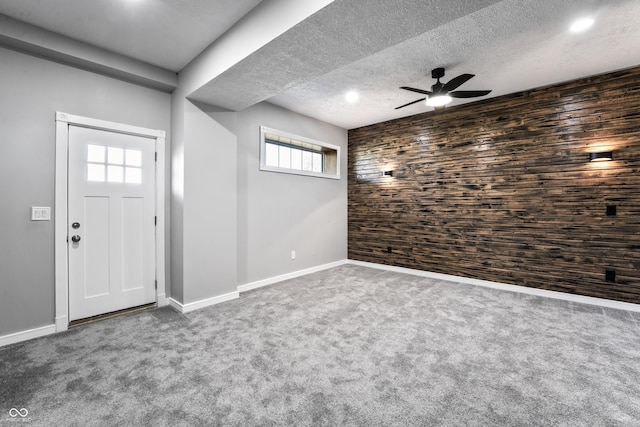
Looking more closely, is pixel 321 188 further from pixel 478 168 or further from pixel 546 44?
pixel 546 44

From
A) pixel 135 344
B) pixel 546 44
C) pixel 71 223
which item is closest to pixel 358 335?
pixel 135 344

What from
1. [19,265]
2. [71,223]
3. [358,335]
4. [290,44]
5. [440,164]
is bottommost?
[358,335]

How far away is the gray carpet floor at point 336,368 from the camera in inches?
63.8

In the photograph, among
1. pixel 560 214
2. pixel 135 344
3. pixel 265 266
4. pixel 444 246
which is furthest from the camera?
pixel 444 246

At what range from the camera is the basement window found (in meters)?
4.38

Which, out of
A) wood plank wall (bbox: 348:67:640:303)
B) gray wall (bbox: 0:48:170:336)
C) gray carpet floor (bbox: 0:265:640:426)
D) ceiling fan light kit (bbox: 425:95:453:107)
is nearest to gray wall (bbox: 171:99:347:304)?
gray carpet floor (bbox: 0:265:640:426)

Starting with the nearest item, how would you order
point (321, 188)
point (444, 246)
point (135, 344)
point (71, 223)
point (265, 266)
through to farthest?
point (135, 344), point (71, 223), point (265, 266), point (444, 246), point (321, 188)

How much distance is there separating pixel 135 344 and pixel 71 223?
4.74 ft

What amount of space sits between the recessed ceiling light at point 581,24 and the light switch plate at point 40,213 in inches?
205

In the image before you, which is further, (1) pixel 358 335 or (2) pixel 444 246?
(2) pixel 444 246

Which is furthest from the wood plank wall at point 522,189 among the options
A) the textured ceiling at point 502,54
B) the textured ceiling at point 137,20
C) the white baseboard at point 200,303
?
the textured ceiling at point 137,20

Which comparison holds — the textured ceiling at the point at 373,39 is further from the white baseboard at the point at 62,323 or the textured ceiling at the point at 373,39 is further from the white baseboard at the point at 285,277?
the white baseboard at the point at 62,323

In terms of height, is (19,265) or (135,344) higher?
(19,265)

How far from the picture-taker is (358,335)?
2.59 meters
